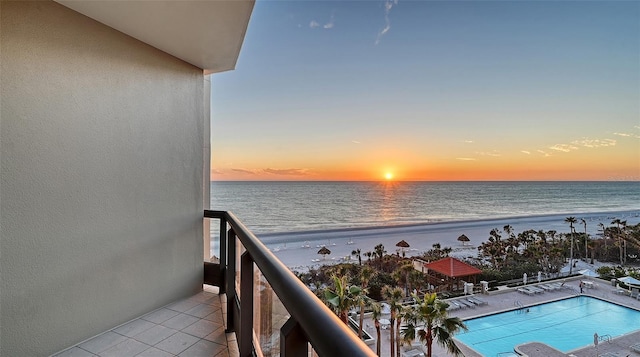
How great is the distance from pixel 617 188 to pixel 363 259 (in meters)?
47.3

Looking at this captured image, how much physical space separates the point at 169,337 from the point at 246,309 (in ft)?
5.01

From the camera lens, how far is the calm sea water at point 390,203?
25172 mm

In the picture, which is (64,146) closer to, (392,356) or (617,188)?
(392,356)

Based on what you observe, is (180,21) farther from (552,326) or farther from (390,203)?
(390,203)

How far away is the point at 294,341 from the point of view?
705mm

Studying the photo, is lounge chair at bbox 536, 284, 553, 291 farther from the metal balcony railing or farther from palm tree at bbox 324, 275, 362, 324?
the metal balcony railing

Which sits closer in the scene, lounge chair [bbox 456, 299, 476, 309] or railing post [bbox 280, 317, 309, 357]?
railing post [bbox 280, 317, 309, 357]

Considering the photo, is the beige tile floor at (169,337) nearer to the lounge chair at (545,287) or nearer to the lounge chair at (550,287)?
the lounge chair at (545,287)

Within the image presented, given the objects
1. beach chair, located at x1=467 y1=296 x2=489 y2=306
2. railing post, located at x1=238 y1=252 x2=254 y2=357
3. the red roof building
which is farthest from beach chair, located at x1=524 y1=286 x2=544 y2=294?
railing post, located at x1=238 y1=252 x2=254 y2=357

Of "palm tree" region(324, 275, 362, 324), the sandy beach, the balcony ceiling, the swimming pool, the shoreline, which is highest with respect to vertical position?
the balcony ceiling

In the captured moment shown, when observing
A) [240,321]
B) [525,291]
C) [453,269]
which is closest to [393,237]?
[453,269]

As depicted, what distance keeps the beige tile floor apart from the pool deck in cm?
484

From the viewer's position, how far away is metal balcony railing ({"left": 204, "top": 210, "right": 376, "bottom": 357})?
1.56 feet

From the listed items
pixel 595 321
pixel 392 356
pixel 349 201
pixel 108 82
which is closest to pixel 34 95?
pixel 108 82
